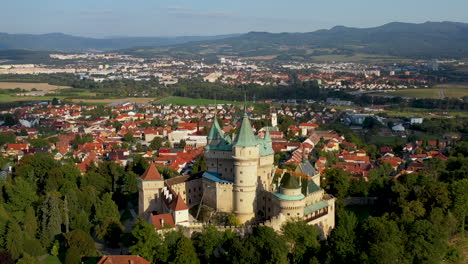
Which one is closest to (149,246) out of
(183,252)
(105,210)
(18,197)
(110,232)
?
(183,252)

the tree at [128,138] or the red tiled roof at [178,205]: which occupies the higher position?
the red tiled roof at [178,205]

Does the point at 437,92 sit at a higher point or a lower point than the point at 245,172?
lower

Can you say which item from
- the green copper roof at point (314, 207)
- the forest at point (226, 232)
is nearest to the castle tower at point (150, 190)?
the forest at point (226, 232)

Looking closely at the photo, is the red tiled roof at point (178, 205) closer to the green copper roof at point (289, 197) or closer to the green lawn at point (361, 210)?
the green copper roof at point (289, 197)

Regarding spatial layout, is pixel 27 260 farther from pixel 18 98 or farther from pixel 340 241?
pixel 18 98

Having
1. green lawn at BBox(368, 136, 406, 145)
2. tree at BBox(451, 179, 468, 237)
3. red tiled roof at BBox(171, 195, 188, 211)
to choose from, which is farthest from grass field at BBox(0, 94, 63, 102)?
tree at BBox(451, 179, 468, 237)

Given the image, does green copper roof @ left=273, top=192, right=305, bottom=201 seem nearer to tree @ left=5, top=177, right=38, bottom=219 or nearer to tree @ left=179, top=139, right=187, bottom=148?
tree @ left=5, top=177, right=38, bottom=219
